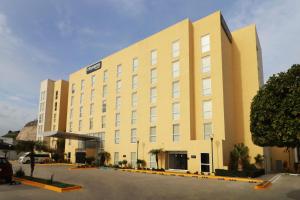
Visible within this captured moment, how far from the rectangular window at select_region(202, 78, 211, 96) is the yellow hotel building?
0.13 meters

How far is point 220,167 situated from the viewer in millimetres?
29172

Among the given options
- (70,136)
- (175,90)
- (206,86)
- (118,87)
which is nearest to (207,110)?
(206,86)

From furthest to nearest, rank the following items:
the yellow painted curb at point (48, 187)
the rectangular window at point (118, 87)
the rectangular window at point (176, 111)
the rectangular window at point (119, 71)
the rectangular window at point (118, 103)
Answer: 1. the rectangular window at point (119, 71)
2. the rectangular window at point (118, 87)
3. the rectangular window at point (118, 103)
4. the rectangular window at point (176, 111)
5. the yellow painted curb at point (48, 187)

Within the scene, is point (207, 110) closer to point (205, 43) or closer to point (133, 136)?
point (205, 43)

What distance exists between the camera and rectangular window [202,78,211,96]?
33728 mm

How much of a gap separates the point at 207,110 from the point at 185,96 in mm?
3311

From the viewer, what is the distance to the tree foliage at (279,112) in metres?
12.0

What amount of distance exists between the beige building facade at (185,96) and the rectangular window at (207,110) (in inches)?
4.9

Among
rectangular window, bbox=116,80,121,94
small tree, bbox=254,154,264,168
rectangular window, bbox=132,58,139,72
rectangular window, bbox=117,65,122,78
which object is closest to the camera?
small tree, bbox=254,154,264,168

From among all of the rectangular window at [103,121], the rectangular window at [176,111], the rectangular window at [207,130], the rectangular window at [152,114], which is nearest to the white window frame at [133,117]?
the rectangular window at [152,114]

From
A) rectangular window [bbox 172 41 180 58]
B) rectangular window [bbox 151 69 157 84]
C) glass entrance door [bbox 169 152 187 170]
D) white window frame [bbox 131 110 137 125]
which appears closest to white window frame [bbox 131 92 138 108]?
white window frame [bbox 131 110 137 125]

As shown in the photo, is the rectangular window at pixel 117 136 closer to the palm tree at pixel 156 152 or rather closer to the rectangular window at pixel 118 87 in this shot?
the rectangular window at pixel 118 87

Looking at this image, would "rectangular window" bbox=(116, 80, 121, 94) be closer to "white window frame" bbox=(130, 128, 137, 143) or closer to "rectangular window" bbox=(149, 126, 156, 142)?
"white window frame" bbox=(130, 128, 137, 143)

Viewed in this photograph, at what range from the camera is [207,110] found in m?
33.4
